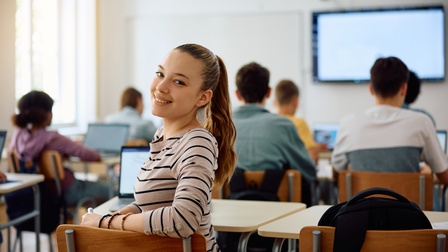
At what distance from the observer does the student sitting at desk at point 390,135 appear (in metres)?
3.30

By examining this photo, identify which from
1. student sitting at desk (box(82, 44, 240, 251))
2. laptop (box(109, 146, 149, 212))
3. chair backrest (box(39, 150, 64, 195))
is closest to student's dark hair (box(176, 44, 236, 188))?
student sitting at desk (box(82, 44, 240, 251))

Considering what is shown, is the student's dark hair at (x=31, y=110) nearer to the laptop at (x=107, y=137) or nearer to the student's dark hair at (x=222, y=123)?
the laptop at (x=107, y=137)

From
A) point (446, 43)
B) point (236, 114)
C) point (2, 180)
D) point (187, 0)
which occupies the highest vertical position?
point (187, 0)

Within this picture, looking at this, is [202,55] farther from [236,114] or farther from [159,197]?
[236,114]

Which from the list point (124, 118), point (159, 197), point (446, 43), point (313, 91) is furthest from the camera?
point (313, 91)

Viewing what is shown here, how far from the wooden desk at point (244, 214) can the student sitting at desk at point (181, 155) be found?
18.8 inches

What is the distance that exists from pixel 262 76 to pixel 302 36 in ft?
14.2

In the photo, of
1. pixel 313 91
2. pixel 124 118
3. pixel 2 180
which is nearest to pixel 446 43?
pixel 313 91

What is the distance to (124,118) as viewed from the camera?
621 cm

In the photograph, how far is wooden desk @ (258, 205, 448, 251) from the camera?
→ 2.21 m

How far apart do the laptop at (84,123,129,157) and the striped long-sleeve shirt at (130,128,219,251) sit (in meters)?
3.97

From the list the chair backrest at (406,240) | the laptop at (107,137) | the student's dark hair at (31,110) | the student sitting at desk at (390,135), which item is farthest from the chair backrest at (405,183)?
the laptop at (107,137)

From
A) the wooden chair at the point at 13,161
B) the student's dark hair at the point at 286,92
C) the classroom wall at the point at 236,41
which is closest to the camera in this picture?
the wooden chair at the point at 13,161

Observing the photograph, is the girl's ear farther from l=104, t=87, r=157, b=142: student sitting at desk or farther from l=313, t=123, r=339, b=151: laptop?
l=104, t=87, r=157, b=142: student sitting at desk
